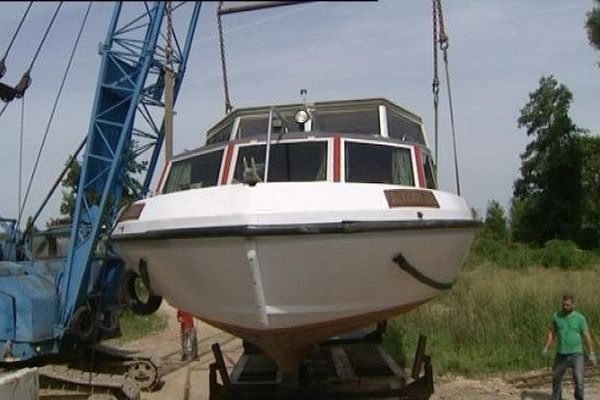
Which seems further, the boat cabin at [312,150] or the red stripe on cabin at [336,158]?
the boat cabin at [312,150]

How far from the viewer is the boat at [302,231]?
19.6 ft

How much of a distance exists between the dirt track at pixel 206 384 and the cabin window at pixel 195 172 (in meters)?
4.01

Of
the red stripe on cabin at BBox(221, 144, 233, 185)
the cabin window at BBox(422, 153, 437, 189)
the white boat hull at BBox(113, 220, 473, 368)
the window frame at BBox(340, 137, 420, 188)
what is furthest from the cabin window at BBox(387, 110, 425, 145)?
the red stripe on cabin at BBox(221, 144, 233, 185)

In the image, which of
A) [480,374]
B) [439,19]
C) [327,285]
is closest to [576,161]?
[480,374]

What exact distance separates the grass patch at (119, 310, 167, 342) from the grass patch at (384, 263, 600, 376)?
712cm

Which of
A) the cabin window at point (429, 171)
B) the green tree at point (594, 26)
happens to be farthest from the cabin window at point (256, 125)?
the green tree at point (594, 26)

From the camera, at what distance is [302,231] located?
589 centimetres

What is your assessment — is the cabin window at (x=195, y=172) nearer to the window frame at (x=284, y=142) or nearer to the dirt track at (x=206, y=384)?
the window frame at (x=284, y=142)

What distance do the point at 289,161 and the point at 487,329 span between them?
730cm

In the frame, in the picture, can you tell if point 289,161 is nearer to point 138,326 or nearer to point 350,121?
point 350,121

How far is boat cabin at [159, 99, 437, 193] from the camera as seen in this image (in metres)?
6.83

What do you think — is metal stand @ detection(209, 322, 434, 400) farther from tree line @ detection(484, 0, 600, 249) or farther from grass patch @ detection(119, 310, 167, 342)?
tree line @ detection(484, 0, 600, 249)

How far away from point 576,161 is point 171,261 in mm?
38486

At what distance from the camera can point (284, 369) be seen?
284 inches
